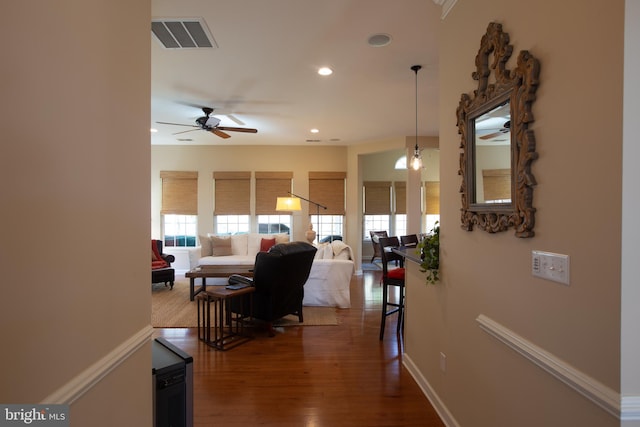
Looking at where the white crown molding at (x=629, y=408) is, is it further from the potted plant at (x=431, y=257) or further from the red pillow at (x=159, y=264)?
the red pillow at (x=159, y=264)

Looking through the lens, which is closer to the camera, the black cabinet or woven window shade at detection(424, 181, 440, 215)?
the black cabinet

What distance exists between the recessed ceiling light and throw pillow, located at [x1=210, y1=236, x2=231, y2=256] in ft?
16.3

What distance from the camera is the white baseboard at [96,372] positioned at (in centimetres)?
102

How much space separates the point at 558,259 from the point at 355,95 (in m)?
3.55

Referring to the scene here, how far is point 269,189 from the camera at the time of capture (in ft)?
25.8

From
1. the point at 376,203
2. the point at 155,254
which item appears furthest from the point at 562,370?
the point at 376,203

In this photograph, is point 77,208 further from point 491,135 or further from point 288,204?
point 288,204

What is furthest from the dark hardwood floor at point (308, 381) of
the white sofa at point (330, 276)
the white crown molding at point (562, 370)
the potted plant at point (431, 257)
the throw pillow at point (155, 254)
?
the throw pillow at point (155, 254)

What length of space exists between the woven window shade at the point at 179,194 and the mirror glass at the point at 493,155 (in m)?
7.13

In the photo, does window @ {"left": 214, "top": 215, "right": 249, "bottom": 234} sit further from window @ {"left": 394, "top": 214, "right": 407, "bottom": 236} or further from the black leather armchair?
window @ {"left": 394, "top": 214, "right": 407, "bottom": 236}

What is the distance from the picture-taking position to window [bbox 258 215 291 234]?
26.2ft

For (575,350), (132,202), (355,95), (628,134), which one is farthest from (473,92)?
(355,95)

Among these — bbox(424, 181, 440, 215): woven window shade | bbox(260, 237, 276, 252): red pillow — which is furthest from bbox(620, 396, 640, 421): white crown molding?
bbox(424, 181, 440, 215): woven window shade

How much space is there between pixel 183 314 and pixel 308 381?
103 inches
